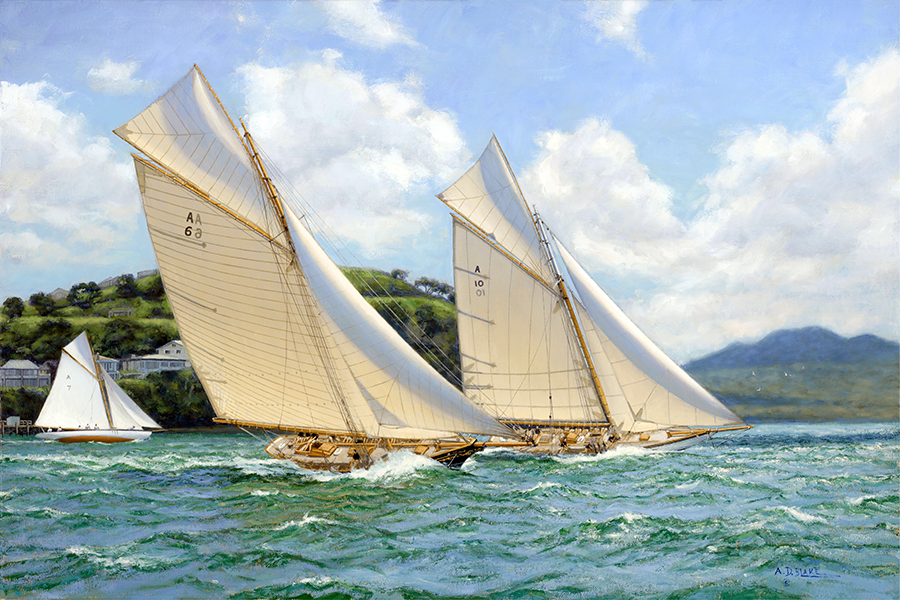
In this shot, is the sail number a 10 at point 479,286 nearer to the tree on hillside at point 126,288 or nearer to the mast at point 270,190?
the mast at point 270,190

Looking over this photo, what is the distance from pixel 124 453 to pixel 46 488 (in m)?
11.0

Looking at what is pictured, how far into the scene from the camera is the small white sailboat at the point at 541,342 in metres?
20.2

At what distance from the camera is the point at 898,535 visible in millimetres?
9805

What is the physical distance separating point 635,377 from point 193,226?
12.9 m

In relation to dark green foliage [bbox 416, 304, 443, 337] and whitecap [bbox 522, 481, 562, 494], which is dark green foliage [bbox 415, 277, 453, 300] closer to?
dark green foliage [bbox 416, 304, 443, 337]

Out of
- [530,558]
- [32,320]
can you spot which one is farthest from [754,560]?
[32,320]

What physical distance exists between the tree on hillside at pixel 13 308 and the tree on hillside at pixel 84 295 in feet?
12.8

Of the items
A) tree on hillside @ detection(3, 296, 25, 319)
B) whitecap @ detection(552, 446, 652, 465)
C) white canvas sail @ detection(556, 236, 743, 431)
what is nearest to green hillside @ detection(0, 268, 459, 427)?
tree on hillside @ detection(3, 296, 25, 319)

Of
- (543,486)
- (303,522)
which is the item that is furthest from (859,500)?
(303,522)

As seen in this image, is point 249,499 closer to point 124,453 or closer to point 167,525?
point 167,525

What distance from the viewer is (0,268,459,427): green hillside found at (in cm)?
4259

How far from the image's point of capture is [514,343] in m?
22.2
